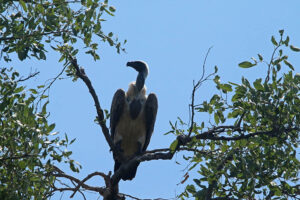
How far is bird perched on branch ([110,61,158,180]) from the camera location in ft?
24.7

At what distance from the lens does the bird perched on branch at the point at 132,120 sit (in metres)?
7.53

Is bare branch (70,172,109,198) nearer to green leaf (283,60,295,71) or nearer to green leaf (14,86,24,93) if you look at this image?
green leaf (14,86,24,93)

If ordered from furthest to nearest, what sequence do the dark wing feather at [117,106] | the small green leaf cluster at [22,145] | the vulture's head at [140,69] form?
the vulture's head at [140,69] < the dark wing feather at [117,106] < the small green leaf cluster at [22,145]

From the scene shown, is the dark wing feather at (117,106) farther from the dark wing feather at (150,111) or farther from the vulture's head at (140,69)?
the vulture's head at (140,69)

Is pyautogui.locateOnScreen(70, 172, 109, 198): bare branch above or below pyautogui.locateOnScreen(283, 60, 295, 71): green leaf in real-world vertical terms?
below

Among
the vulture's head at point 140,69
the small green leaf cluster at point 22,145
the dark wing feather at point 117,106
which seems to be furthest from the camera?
the vulture's head at point 140,69

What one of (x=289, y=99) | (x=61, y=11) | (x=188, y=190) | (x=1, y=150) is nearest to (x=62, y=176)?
(x=1, y=150)

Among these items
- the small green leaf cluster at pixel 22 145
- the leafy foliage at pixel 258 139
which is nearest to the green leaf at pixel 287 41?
the leafy foliage at pixel 258 139

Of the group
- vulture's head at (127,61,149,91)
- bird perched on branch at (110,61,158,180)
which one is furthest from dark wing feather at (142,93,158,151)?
vulture's head at (127,61,149,91)

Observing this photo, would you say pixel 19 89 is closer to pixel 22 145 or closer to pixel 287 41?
pixel 22 145

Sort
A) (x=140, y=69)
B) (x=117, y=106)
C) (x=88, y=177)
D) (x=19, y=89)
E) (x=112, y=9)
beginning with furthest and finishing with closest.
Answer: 1. (x=140, y=69)
2. (x=117, y=106)
3. (x=88, y=177)
4. (x=112, y=9)
5. (x=19, y=89)

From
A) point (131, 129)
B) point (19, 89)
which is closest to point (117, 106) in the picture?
point (131, 129)

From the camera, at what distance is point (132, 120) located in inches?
298

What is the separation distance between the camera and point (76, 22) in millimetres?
5312
